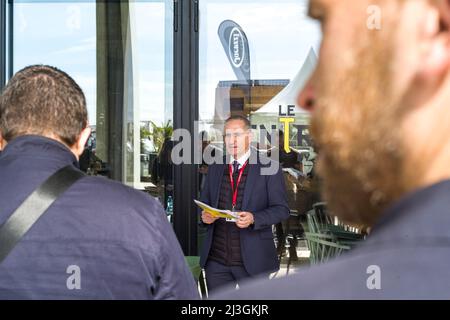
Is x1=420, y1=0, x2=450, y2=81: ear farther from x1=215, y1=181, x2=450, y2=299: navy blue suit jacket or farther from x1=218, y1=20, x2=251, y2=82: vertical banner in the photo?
x1=218, y1=20, x2=251, y2=82: vertical banner

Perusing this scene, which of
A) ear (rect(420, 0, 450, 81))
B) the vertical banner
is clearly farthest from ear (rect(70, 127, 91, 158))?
the vertical banner

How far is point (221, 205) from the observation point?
421cm

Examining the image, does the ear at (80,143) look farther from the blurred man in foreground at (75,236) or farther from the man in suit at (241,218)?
the man in suit at (241,218)

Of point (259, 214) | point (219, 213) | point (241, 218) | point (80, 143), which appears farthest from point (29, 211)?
point (259, 214)

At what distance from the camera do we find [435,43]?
66cm

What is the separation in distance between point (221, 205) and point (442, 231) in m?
3.62

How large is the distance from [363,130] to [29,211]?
46.3 inches

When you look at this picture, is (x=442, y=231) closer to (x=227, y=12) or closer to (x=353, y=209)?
(x=353, y=209)

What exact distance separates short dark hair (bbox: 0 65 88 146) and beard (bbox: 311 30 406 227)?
3.97 ft

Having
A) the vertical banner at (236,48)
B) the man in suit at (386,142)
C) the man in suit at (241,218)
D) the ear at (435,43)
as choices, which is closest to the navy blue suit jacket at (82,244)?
the man in suit at (386,142)

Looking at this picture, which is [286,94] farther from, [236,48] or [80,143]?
[80,143]

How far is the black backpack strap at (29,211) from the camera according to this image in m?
1.58

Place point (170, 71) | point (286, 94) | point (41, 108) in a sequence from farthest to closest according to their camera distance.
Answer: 1. point (286, 94)
2. point (170, 71)
3. point (41, 108)

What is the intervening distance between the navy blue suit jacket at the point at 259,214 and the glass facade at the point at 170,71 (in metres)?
1.09
